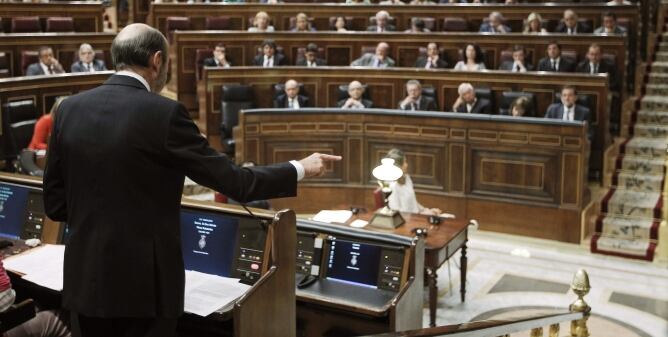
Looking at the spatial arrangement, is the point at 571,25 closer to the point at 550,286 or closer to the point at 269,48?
the point at 269,48

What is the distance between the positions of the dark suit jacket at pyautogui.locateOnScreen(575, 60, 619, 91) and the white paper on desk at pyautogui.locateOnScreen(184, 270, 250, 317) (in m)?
5.80

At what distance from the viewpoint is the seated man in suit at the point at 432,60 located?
7.73m

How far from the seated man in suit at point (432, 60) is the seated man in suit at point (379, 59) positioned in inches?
12.8

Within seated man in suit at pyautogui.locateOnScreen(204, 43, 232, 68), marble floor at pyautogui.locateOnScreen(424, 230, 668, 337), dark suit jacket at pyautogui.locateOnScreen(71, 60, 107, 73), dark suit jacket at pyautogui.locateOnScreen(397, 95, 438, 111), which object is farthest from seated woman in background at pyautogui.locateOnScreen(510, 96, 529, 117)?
dark suit jacket at pyautogui.locateOnScreen(71, 60, 107, 73)

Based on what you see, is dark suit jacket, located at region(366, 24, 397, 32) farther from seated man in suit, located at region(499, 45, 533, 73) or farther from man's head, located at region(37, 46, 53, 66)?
man's head, located at region(37, 46, 53, 66)

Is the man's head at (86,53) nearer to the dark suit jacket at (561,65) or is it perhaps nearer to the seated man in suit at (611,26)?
the dark suit jacket at (561,65)

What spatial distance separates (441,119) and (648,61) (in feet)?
11.2

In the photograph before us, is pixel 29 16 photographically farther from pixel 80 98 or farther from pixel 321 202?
pixel 80 98

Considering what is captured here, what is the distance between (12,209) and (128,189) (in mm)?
1407

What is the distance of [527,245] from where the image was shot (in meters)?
6.06

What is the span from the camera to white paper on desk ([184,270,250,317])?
6.53 ft

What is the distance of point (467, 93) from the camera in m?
6.81

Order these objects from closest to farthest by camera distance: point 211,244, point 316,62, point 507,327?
point 507,327 → point 211,244 → point 316,62

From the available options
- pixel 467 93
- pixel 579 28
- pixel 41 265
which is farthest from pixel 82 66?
pixel 41 265
